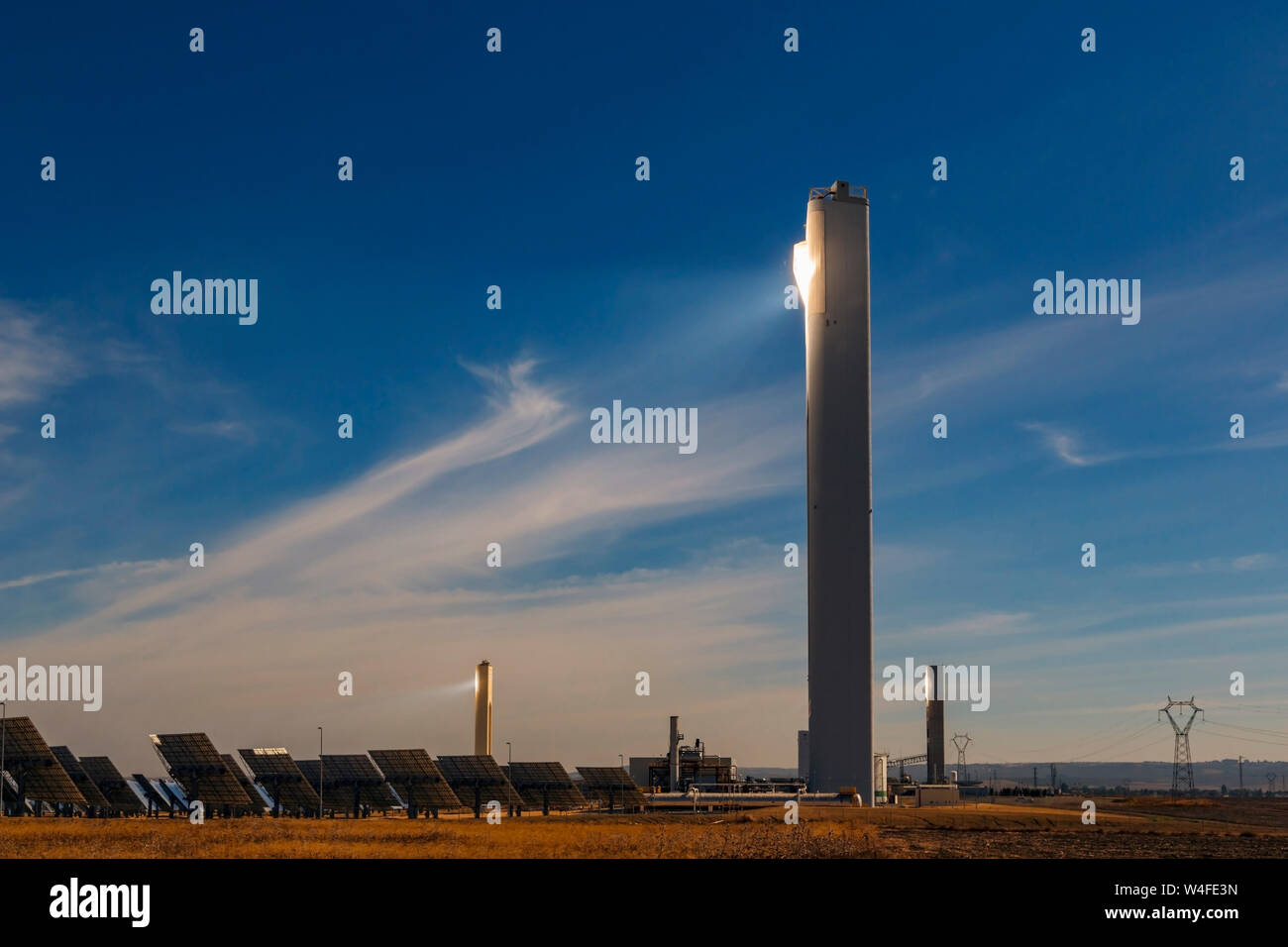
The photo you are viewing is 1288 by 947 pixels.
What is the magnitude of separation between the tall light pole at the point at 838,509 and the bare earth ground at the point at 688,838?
673 cm

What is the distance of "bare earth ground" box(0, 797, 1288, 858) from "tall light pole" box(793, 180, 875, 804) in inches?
265

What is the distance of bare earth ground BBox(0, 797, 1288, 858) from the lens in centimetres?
5153

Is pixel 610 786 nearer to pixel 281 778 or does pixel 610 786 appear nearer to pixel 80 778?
pixel 281 778

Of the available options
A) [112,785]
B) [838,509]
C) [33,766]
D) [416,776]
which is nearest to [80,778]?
[112,785]

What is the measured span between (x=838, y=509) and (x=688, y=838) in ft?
131

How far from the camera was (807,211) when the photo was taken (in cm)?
10319

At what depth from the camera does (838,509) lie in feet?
313

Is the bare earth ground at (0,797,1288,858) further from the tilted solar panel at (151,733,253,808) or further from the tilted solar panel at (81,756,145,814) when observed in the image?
the tilted solar panel at (81,756,145,814)

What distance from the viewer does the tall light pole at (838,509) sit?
3698 inches

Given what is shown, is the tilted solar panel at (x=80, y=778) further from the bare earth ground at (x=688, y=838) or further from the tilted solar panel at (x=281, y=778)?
the bare earth ground at (x=688, y=838)

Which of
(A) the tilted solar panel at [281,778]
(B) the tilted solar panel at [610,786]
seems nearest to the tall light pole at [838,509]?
(B) the tilted solar panel at [610,786]
